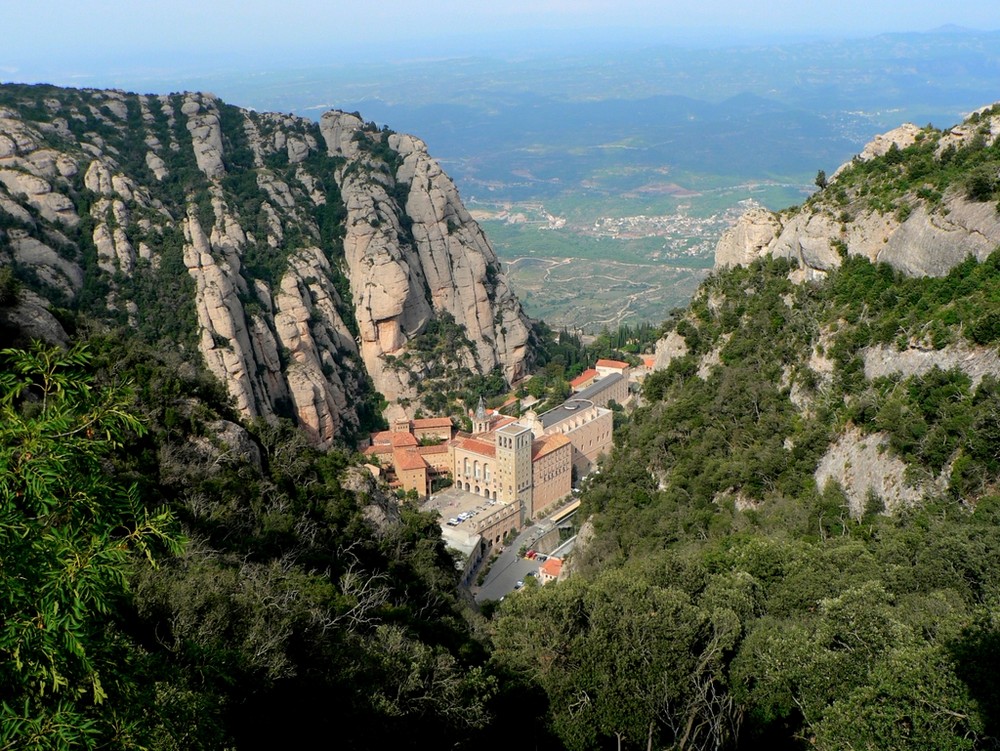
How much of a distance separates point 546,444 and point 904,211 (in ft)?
88.0

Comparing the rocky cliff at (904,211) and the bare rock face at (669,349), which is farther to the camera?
the bare rock face at (669,349)

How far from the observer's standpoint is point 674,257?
153875 mm

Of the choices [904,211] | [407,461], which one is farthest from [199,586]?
[407,461]

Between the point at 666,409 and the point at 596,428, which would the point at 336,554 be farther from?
the point at 596,428

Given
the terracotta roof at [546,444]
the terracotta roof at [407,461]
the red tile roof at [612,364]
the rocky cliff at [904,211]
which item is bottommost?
the red tile roof at [612,364]

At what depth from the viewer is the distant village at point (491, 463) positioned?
4662cm

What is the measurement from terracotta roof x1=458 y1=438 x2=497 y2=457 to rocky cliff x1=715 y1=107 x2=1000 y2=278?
1854 cm

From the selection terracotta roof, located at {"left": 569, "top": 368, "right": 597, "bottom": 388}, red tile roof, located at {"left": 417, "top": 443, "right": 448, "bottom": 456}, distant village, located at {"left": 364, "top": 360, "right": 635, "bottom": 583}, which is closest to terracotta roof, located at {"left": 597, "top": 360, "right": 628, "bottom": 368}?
terracotta roof, located at {"left": 569, "top": 368, "right": 597, "bottom": 388}

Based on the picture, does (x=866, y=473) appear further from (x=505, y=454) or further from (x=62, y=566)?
(x=505, y=454)

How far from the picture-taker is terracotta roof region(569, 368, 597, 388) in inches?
2569

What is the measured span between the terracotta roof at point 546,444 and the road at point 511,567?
4.00 m

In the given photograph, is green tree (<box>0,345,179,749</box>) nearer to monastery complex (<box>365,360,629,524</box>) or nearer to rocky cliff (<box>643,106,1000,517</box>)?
rocky cliff (<box>643,106,1000,517</box>)

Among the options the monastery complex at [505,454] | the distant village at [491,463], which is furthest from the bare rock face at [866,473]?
the monastery complex at [505,454]

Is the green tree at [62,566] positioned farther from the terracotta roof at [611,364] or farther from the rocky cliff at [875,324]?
the terracotta roof at [611,364]
